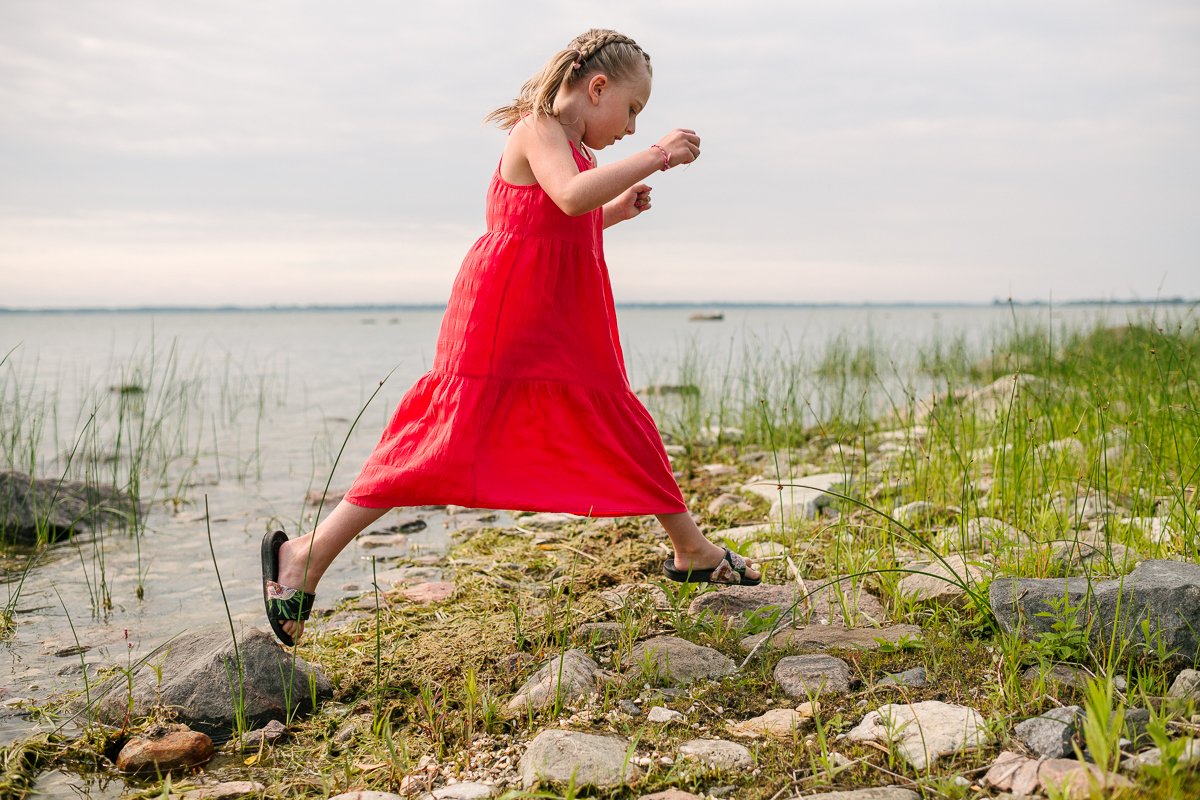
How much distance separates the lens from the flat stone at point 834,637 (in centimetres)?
239

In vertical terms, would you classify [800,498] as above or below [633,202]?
below

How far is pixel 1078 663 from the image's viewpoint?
6.89 ft

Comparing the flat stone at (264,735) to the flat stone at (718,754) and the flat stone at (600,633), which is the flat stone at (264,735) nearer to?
the flat stone at (600,633)

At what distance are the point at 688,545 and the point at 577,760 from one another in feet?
3.09

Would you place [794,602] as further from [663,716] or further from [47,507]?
[47,507]

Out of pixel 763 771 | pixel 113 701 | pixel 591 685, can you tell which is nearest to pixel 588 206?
pixel 591 685

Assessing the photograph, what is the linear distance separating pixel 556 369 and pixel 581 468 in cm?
28

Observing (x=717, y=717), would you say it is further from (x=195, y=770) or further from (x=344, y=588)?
(x=344, y=588)

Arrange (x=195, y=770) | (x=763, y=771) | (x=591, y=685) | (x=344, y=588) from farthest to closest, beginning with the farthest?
(x=344, y=588) < (x=591, y=685) < (x=195, y=770) < (x=763, y=771)

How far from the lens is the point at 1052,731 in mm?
1781

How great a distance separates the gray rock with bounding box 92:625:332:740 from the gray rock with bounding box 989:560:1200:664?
1.80m

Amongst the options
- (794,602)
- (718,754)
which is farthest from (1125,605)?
(718,754)

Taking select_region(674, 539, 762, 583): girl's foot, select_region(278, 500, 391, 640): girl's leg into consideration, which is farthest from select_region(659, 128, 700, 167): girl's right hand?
select_region(278, 500, 391, 640): girl's leg

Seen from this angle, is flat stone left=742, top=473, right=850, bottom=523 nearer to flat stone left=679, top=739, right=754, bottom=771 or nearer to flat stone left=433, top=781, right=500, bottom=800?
flat stone left=679, top=739, right=754, bottom=771
